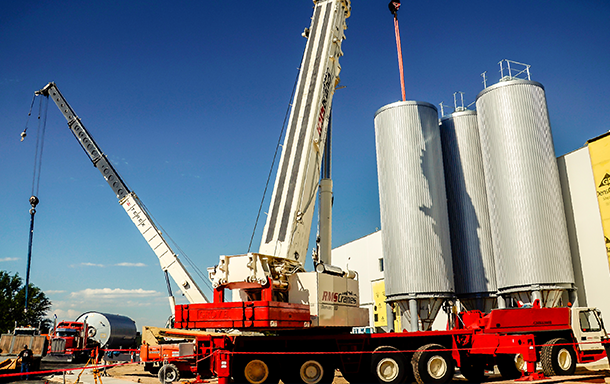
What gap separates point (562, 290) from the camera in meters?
22.2

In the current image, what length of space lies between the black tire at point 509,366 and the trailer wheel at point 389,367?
3550mm

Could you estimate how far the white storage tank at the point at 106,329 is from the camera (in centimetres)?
3206

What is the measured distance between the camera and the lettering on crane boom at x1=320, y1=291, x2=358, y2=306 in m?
14.1

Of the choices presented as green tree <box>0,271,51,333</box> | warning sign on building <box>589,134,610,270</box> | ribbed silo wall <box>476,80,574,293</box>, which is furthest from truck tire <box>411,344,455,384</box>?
green tree <box>0,271,51,333</box>

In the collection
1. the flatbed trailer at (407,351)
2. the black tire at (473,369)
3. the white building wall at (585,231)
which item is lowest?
the black tire at (473,369)

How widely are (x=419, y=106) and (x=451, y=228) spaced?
7138 millimetres

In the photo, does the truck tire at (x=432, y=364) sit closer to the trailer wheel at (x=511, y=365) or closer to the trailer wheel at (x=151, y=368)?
the trailer wheel at (x=511, y=365)

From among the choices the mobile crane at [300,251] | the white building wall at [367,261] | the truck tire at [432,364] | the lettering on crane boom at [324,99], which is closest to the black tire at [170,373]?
the mobile crane at [300,251]

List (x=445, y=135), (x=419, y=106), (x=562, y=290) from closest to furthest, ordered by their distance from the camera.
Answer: (x=562, y=290) → (x=419, y=106) → (x=445, y=135)

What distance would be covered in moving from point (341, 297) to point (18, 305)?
182 ft

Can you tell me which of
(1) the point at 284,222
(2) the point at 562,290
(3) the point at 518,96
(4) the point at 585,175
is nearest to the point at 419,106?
(3) the point at 518,96

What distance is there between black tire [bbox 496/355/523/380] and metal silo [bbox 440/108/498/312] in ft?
33.7

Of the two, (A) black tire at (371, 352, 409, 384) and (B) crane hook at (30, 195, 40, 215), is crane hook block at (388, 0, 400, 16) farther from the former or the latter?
(B) crane hook at (30, 195, 40, 215)

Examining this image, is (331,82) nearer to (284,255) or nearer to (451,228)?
(284,255)
